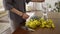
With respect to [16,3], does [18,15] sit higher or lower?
lower

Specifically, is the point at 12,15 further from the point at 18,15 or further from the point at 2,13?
the point at 2,13

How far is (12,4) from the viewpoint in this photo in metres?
1.46

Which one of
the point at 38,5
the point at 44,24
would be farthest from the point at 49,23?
the point at 38,5

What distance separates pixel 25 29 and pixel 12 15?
11.5 inches

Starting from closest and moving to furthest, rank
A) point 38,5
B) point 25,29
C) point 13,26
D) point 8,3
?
point 25,29 → point 8,3 → point 13,26 → point 38,5

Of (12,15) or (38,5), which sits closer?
(12,15)

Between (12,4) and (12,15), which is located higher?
(12,4)

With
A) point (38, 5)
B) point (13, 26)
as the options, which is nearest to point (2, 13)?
point (38, 5)

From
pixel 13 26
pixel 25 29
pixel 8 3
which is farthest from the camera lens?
pixel 13 26

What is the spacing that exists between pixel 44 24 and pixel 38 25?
0.23 ft

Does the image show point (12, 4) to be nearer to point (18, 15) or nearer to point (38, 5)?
point (18, 15)

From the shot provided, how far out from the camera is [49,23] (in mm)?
1438

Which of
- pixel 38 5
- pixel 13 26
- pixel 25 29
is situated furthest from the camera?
pixel 38 5

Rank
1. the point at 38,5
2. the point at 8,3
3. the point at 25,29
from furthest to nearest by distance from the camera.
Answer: the point at 38,5 < the point at 8,3 < the point at 25,29
